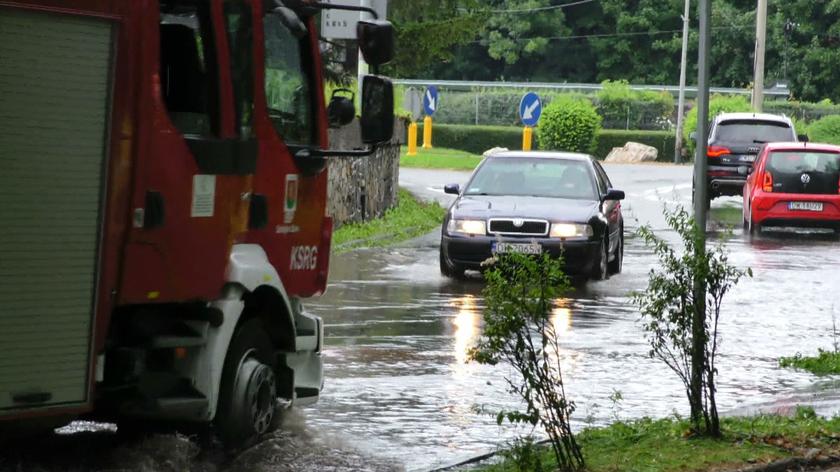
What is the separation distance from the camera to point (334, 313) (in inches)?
625

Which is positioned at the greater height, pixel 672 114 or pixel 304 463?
pixel 672 114

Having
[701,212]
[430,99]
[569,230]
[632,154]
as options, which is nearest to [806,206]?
[569,230]

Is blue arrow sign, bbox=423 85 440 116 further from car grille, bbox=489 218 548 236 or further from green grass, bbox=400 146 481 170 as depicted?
car grille, bbox=489 218 548 236

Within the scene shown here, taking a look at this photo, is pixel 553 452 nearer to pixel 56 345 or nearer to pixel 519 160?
pixel 56 345

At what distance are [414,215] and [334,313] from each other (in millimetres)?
12254

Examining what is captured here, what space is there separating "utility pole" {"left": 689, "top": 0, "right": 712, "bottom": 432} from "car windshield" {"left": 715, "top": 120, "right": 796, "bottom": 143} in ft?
77.0

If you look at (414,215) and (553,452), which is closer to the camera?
(553,452)

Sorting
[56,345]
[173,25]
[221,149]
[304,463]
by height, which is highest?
[173,25]

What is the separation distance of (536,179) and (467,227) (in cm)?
150

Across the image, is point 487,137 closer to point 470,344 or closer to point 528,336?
point 470,344

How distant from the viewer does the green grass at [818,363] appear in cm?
1319

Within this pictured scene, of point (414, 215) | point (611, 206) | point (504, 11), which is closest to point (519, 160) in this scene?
point (611, 206)

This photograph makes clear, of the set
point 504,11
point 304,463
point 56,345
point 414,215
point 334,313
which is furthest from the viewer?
point 504,11

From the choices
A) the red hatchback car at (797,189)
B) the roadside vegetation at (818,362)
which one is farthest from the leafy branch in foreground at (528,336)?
the red hatchback car at (797,189)
